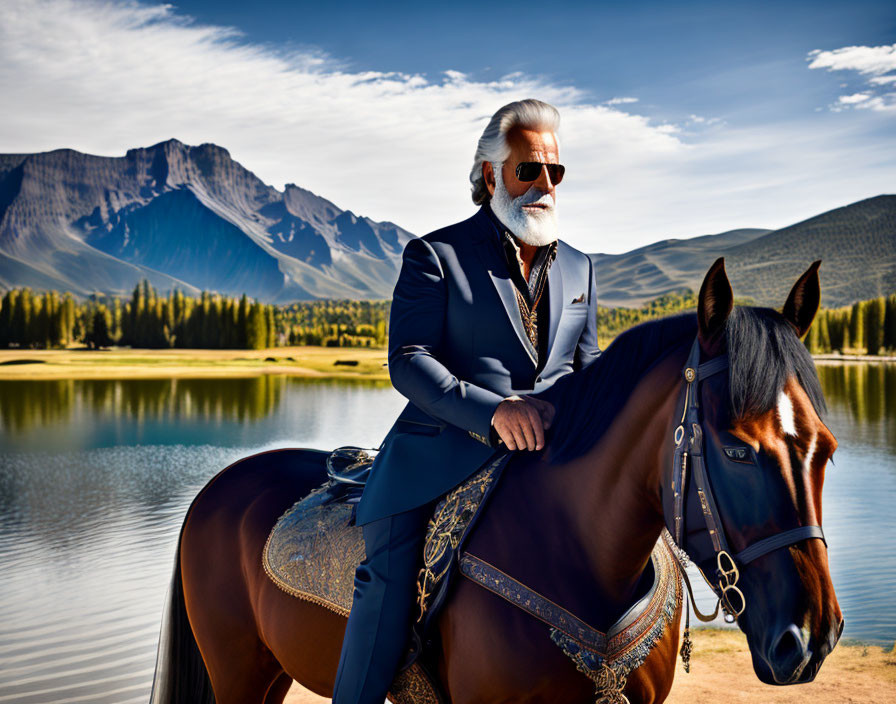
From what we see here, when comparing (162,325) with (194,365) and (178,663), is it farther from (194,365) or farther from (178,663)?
(178,663)

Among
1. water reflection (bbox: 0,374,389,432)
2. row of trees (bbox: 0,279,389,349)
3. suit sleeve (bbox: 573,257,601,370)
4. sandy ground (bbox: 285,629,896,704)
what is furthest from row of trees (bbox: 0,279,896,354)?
suit sleeve (bbox: 573,257,601,370)

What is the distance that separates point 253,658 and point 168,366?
8720 centimetres

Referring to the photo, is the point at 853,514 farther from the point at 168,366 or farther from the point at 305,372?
the point at 168,366

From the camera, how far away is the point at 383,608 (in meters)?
2.76

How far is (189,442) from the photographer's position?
31.4 metres

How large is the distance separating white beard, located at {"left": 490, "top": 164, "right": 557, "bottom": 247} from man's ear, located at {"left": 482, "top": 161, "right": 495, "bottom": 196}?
4.8 inches

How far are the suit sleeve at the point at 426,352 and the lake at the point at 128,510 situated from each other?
3.80 feet

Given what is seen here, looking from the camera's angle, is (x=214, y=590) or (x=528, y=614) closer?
(x=528, y=614)

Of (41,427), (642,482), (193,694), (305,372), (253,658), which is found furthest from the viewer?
(305,372)

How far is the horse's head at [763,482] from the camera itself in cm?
184

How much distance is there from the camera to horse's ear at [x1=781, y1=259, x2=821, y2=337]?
2.11 m

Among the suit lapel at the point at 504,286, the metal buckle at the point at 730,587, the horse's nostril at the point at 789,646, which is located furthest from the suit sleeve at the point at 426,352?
the horse's nostril at the point at 789,646

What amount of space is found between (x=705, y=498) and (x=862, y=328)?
99268 mm

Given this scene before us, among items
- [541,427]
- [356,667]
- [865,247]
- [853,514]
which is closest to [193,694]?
[356,667]
